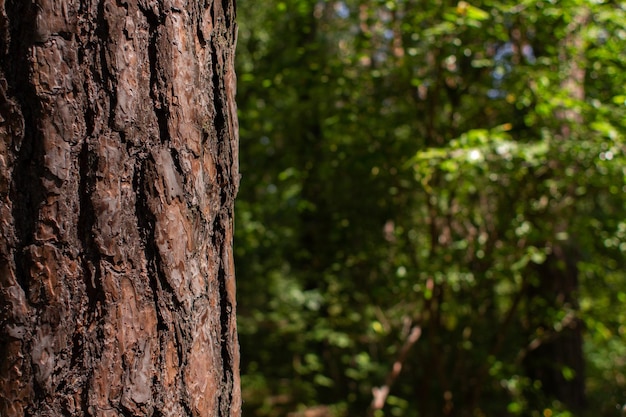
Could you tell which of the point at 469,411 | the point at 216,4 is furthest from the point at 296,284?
the point at 216,4

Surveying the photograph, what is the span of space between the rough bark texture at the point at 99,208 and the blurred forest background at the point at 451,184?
2.32 m

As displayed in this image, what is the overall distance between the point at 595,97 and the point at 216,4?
3.77 metres

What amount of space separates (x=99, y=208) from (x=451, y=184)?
11.4 ft

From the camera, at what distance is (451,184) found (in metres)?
4.35

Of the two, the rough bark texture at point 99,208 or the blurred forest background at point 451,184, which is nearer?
the rough bark texture at point 99,208

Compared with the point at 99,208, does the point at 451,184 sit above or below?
below

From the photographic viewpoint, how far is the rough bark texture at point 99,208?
1.17 metres

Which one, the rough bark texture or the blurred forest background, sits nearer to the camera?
the rough bark texture

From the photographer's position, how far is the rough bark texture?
117 cm

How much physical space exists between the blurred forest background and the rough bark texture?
2325 mm

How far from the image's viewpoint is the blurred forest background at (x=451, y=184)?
152 inches

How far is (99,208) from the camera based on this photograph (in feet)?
3.92

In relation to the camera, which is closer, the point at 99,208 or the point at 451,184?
the point at 99,208

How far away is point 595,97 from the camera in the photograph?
4.36 meters
